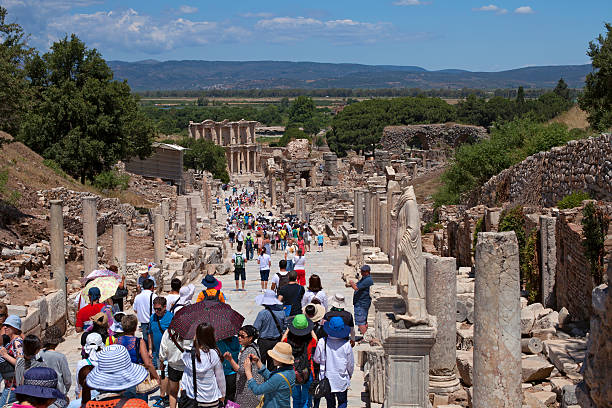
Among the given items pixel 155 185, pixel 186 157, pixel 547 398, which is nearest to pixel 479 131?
pixel 186 157

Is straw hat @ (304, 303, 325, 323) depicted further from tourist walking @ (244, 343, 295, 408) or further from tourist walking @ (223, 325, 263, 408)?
tourist walking @ (244, 343, 295, 408)

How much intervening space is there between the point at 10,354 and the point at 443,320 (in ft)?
17.4

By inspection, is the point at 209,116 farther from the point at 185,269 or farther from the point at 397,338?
the point at 397,338

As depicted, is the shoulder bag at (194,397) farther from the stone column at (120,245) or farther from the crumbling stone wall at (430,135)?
the crumbling stone wall at (430,135)

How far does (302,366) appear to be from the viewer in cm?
802

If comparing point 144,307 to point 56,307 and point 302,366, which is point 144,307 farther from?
point 56,307

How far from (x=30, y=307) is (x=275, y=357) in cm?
757

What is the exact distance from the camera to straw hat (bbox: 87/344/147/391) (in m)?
6.09

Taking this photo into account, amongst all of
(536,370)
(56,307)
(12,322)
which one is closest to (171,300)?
(12,322)

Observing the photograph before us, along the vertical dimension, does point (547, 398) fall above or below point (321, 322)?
below

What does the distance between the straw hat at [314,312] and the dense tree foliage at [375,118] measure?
8623cm

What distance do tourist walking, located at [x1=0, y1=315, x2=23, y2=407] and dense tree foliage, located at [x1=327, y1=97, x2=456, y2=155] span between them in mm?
88390

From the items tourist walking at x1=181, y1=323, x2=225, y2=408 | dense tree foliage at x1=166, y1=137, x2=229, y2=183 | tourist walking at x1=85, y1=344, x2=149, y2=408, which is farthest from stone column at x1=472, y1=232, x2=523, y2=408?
dense tree foliage at x1=166, y1=137, x2=229, y2=183

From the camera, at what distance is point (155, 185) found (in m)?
47.6
